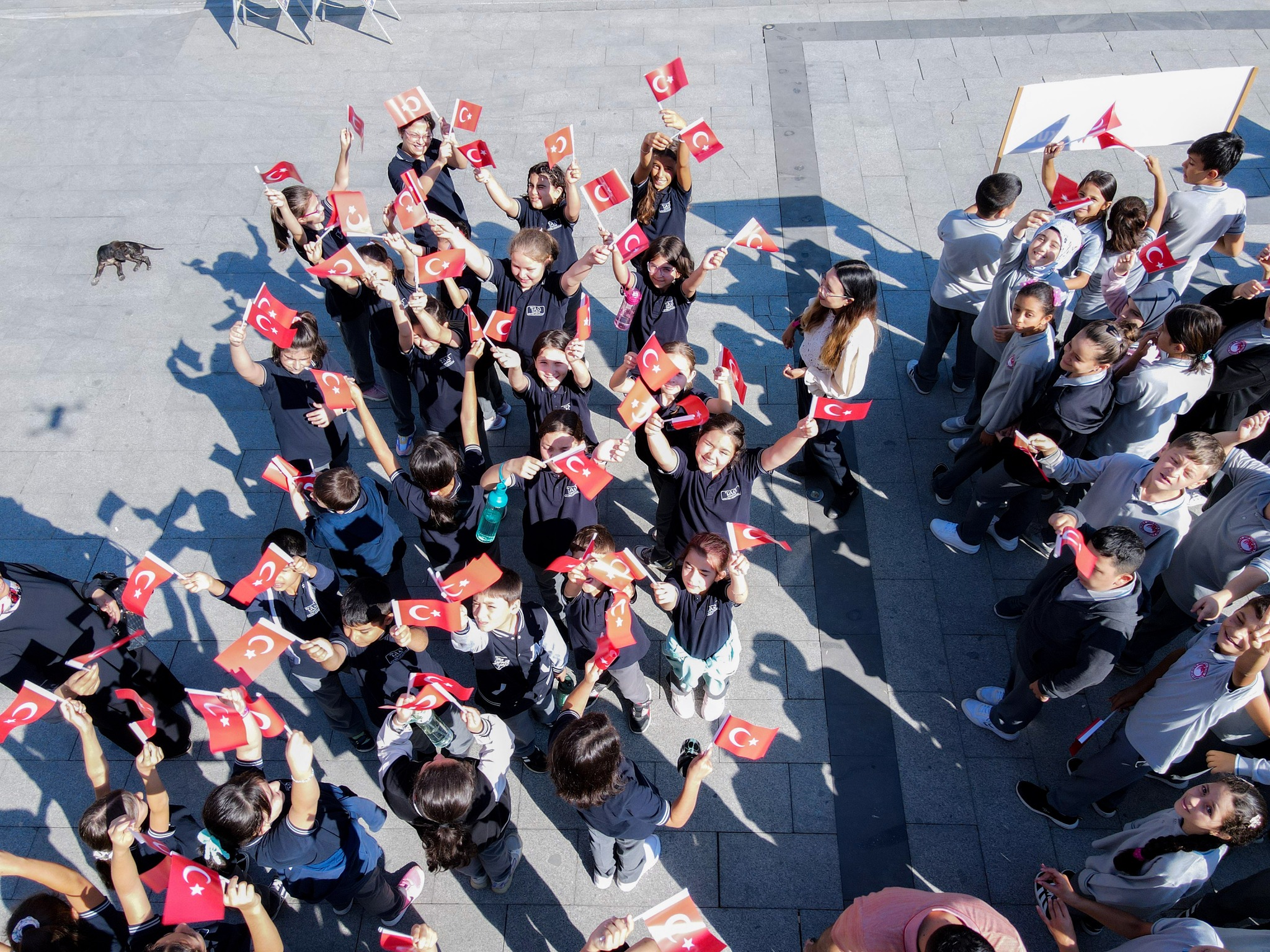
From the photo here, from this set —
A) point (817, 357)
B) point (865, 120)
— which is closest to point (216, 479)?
point (817, 357)

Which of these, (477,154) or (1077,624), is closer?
(1077,624)

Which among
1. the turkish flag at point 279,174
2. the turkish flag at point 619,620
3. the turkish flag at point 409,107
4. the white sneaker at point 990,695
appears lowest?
the white sneaker at point 990,695

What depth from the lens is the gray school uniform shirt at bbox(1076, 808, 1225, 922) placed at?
143 inches

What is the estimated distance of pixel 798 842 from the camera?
467 centimetres

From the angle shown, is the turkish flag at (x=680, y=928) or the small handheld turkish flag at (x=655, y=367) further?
the small handheld turkish flag at (x=655, y=367)

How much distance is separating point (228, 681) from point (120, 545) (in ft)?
5.41

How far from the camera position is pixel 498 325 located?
5.55 m

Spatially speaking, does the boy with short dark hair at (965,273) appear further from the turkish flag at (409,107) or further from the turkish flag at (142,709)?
the turkish flag at (142,709)

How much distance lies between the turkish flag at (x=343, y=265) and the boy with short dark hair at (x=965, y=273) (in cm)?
435

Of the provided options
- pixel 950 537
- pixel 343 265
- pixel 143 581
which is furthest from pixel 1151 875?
pixel 343 265

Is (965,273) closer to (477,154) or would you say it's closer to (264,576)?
(477,154)

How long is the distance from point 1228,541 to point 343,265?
570 cm

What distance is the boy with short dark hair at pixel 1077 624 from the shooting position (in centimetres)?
396

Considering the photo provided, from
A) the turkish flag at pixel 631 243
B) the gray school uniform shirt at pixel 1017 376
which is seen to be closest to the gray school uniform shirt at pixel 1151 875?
the gray school uniform shirt at pixel 1017 376
